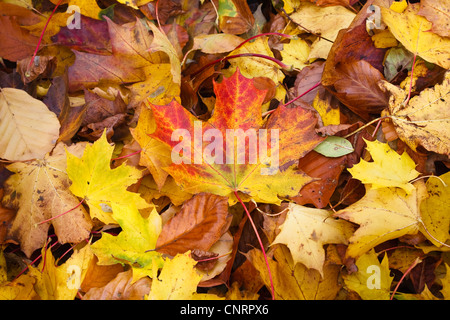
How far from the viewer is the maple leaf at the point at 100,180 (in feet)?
2.80

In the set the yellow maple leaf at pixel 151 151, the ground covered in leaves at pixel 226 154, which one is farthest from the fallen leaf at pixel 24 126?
the yellow maple leaf at pixel 151 151

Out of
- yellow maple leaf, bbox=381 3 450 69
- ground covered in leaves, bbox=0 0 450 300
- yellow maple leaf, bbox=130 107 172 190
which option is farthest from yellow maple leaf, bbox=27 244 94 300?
yellow maple leaf, bbox=381 3 450 69

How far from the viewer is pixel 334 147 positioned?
0.93 metres

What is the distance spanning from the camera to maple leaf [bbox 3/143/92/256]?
90cm

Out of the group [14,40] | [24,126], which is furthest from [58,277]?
[14,40]

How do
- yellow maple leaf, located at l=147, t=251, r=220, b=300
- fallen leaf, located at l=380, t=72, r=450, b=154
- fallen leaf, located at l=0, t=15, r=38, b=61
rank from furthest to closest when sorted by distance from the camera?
fallen leaf, located at l=0, t=15, r=38, b=61
fallen leaf, located at l=380, t=72, r=450, b=154
yellow maple leaf, located at l=147, t=251, r=220, b=300

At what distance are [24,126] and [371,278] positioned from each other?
95 centimetres

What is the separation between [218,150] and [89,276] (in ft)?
1.45

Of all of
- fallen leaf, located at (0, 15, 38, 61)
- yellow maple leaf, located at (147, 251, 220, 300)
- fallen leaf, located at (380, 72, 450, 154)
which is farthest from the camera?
fallen leaf, located at (0, 15, 38, 61)

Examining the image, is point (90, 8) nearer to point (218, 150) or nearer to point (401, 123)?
point (218, 150)

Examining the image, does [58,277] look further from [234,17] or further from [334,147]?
[234,17]

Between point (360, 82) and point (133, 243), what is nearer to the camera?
point (133, 243)

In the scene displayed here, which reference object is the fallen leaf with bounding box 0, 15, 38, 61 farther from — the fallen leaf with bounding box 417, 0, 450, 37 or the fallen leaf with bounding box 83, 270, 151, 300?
the fallen leaf with bounding box 417, 0, 450, 37
